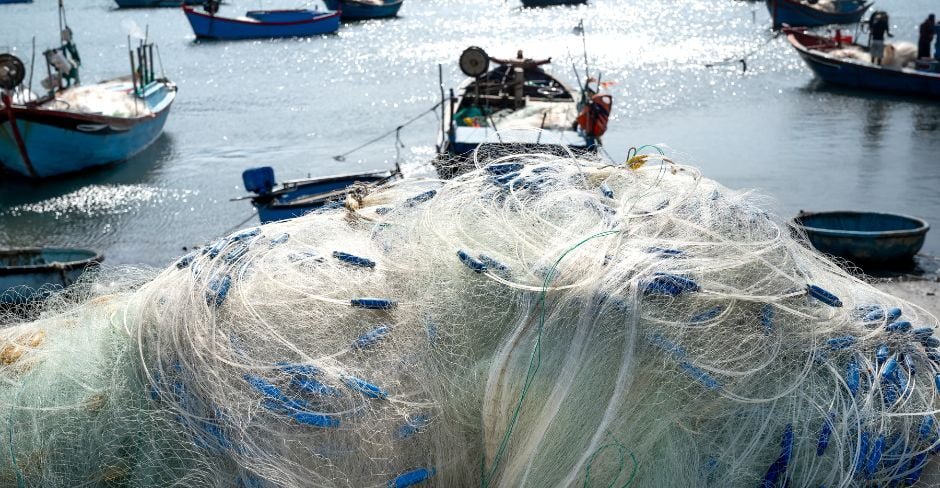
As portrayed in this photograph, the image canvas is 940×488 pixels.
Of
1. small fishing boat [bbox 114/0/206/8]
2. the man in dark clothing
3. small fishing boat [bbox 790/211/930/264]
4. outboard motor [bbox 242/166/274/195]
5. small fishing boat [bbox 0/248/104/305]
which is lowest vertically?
small fishing boat [bbox 0/248/104/305]

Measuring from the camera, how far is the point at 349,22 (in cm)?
4834

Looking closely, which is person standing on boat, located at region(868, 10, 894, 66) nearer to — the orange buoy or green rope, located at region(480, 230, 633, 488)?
the orange buoy

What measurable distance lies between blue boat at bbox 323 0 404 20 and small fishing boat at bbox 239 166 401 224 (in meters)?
38.2

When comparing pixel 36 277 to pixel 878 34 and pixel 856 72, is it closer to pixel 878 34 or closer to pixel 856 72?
pixel 856 72

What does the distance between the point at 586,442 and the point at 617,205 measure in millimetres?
1275

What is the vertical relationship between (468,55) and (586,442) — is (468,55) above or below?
above

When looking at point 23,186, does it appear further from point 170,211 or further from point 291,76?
point 291,76

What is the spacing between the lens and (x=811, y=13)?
129 ft

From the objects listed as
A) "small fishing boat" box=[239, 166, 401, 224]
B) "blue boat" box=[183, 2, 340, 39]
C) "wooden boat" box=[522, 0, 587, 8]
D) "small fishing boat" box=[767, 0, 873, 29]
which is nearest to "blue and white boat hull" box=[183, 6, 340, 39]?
Result: "blue boat" box=[183, 2, 340, 39]

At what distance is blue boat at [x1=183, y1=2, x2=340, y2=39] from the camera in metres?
39.4

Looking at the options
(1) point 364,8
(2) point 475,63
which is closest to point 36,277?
(2) point 475,63

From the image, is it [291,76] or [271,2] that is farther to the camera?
[271,2]

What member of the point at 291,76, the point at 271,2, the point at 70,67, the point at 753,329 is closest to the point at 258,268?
the point at 753,329

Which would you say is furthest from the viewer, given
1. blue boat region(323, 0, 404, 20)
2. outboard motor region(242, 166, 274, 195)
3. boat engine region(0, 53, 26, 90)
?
blue boat region(323, 0, 404, 20)
